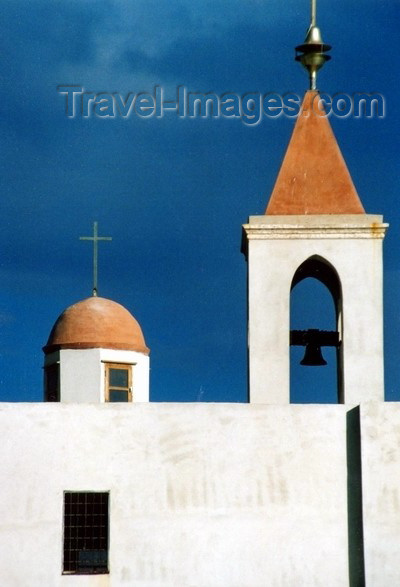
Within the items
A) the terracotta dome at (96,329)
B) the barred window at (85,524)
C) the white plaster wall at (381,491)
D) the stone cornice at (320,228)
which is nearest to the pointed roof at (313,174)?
the stone cornice at (320,228)

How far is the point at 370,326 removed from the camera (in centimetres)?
1769

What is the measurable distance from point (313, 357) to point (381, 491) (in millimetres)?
2625

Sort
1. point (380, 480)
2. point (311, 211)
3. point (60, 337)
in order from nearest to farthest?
point (380, 480) < point (311, 211) < point (60, 337)

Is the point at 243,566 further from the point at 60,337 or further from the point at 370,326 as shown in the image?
the point at 60,337

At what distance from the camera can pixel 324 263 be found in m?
18.3

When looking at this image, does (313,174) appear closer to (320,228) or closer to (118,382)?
(320,228)

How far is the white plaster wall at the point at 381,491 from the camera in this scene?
16672 mm

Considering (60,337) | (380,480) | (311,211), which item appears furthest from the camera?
(60,337)

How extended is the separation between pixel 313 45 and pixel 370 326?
3811 mm

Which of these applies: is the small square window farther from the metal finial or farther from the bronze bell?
the metal finial

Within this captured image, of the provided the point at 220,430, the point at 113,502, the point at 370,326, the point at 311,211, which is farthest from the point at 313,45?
the point at 113,502

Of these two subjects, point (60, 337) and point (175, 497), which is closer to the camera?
point (175, 497)

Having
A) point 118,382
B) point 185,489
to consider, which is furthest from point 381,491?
point 118,382

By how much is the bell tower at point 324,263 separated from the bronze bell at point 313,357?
68 centimetres
